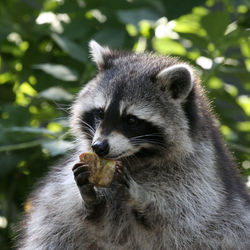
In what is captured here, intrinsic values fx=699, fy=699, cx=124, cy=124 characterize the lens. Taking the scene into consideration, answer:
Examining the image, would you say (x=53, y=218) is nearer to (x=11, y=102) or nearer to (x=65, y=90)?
(x=65, y=90)

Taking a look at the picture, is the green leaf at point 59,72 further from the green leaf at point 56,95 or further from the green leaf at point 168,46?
the green leaf at point 168,46

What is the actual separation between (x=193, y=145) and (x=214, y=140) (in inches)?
14.0

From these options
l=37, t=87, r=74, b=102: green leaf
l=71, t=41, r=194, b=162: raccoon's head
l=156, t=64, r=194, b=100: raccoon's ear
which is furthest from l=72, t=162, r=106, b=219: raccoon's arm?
l=37, t=87, r=74, b=102: green leaf

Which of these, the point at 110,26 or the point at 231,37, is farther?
the point at 110,26

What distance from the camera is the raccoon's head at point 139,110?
5.61 meters

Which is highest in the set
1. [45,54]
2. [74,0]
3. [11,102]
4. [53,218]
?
[74,0]

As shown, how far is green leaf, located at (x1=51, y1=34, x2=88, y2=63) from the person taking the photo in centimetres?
737

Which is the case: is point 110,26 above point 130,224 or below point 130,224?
above

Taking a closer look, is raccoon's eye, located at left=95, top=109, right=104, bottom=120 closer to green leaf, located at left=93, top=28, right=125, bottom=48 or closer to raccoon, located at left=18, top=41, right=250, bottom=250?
raccoon, located at left=18, top=41, right=250, bottom=250

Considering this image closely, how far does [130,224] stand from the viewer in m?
5.91

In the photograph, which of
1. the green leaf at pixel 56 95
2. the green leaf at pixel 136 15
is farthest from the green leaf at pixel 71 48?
the green leaf at pixel 136 15

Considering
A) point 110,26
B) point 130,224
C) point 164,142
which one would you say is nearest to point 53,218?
point 130,224

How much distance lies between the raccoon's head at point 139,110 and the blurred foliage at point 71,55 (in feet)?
2.34

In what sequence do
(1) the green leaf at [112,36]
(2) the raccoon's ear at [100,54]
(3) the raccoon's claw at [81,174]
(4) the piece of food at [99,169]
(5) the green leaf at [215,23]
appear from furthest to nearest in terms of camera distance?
1. (1) the green leaf at [112,36]
2. (5) the green leaf at [215,23]
3. (2) the raccoon's ear at [100,54]
4. (3) the raccoon's claw at [81,174]
5. (4) the piece of food at [99,169]
